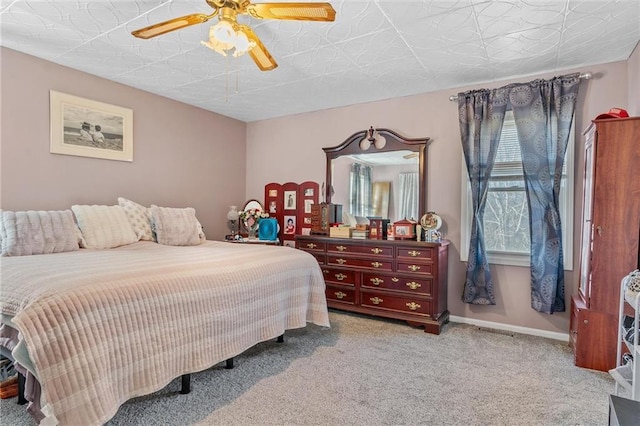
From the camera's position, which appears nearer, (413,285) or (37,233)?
(37,233)

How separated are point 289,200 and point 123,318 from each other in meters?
3.17

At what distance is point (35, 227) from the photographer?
255cm

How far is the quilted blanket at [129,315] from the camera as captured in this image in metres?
A: 1.43

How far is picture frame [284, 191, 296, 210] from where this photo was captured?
4.67 m

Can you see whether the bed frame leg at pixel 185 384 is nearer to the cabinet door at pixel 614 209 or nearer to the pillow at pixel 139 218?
the pillow at pixel 139 218

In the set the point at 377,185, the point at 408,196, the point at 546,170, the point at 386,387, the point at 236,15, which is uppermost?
the point at 236,15

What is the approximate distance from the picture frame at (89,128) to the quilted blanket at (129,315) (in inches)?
48.2

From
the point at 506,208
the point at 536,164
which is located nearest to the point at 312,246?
the point at 506,208

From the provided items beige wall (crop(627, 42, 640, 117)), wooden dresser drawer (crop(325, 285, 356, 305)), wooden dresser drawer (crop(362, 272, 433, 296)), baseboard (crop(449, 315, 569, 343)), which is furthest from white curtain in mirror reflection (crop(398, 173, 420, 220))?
beige wall (crop(627, 42, 640, 117))

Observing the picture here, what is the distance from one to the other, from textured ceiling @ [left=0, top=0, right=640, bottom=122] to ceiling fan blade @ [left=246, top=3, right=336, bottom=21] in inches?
18.2

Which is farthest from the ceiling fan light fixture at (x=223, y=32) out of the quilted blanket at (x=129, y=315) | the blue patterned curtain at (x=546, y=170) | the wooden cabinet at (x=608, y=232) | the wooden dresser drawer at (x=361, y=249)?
the blue patterned curtain at (x=546, y=170)

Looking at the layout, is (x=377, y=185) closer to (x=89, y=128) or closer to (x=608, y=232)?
(x=608, y=232)

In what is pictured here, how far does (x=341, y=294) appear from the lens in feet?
12.2

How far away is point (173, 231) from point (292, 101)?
2038mm
